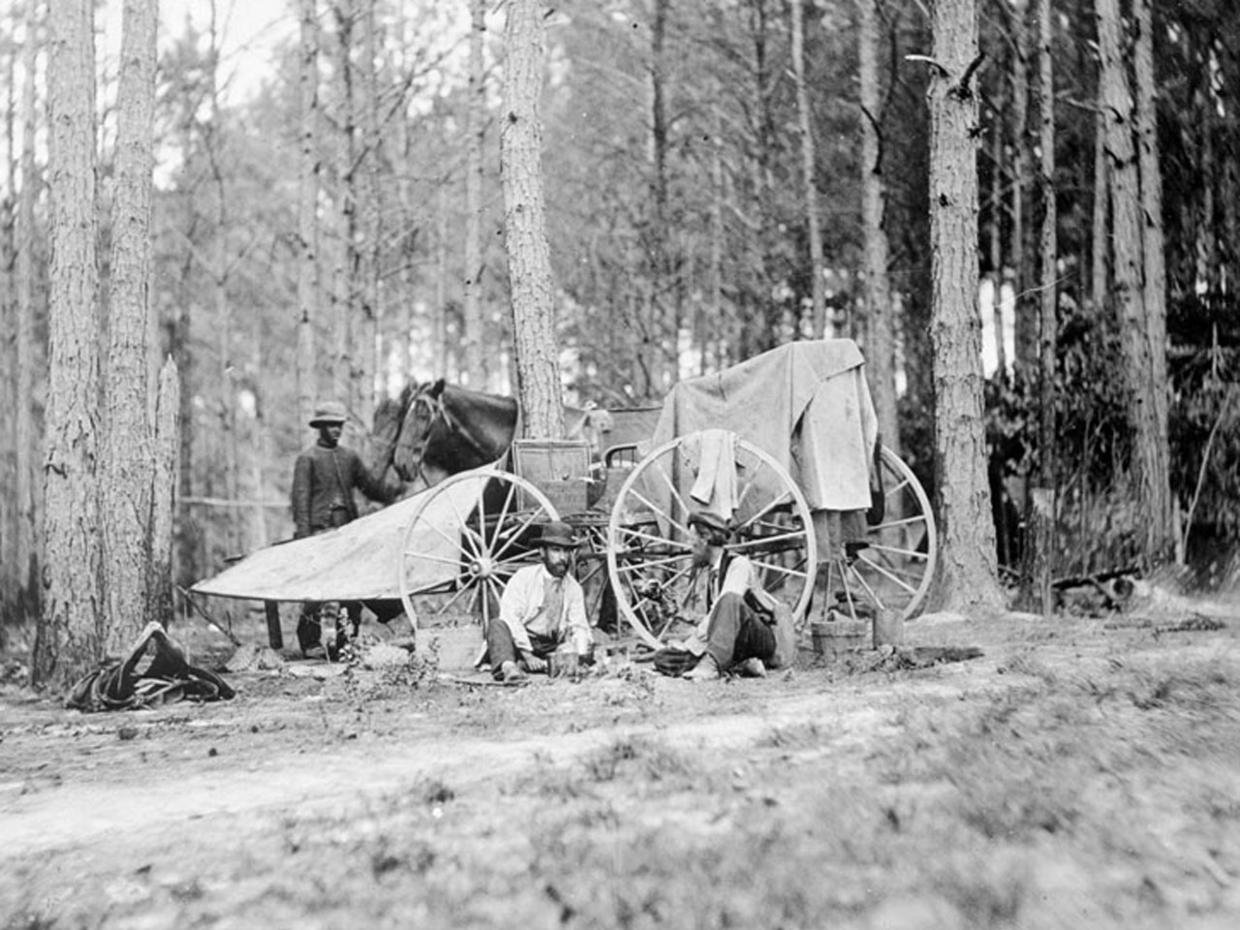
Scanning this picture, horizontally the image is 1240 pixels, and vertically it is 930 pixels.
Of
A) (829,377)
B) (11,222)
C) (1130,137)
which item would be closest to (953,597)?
(829,377)

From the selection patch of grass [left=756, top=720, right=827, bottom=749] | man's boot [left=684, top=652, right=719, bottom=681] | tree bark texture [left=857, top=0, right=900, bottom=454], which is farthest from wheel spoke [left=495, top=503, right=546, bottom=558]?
tree bark texture [left=857, top=0, right=900, bottom=454]

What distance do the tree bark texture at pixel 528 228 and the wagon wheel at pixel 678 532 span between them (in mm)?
1624

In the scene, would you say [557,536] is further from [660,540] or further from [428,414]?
[428,414]

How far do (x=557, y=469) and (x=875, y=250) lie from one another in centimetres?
791

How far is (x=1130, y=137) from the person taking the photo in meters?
13.6

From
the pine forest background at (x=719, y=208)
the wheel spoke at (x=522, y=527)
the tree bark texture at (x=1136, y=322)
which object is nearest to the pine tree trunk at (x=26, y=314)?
the pine forest background at (x=719, y=208)

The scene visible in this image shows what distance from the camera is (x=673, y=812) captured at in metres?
3.89

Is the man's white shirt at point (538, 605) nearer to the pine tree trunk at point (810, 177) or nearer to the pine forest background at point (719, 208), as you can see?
the pine forest background at point (719, 208)

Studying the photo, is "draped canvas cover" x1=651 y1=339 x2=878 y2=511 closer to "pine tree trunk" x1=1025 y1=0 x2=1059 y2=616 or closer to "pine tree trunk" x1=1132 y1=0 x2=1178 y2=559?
"pine tree trunk" x1=1025 y1=0 x2=1059 y2=616

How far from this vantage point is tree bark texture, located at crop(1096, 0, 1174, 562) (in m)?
12.8

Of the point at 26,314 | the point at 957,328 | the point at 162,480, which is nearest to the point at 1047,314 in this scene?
the point at 957,328

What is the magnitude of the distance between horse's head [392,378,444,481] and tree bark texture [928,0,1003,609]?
4.52m

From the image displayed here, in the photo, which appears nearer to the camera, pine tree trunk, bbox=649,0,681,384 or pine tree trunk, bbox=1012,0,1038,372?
pine tree trunk, bbox=1012,0,1038,372

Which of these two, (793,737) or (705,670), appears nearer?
(793,737)
